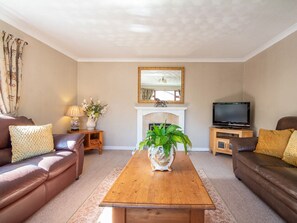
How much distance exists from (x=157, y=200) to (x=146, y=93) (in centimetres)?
381

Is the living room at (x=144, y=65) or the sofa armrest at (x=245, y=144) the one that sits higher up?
the living room at (x=144, y=65)

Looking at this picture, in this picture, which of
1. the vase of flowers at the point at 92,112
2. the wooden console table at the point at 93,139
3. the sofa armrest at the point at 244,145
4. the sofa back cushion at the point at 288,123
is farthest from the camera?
the vase of flowers at the point at 92,112

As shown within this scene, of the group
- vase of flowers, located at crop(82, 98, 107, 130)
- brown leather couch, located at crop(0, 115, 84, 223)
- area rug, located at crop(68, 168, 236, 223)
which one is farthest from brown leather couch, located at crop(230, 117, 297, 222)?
vase of flowers, located at crop(82, 98, 107, 130)

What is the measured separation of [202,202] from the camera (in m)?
1.34

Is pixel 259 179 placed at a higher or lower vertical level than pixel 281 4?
lower

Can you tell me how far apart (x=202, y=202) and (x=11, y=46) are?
323 centimetres

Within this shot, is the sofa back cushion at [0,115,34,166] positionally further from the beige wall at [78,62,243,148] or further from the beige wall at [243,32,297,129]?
the beige wall at [243,32,297,129]

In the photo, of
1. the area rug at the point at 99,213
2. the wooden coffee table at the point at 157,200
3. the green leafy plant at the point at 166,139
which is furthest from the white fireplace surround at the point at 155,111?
the wooden coffee table at the point at 157,200

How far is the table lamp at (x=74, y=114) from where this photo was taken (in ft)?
14.2

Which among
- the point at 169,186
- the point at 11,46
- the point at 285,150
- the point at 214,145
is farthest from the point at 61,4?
the point at 214,145

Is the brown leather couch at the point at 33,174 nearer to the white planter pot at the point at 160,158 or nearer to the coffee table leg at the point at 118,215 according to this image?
the coffee table leg at the point at 118,215

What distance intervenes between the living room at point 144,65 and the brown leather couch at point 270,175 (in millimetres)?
155

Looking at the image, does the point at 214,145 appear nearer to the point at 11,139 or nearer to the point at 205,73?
the point at 205,73

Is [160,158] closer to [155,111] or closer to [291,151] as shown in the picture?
[291,151]
